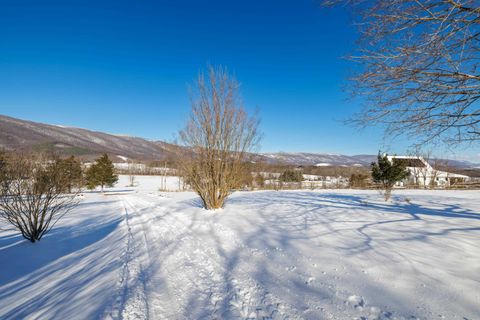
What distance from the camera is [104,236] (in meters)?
6.65

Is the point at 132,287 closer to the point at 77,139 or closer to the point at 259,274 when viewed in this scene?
the point at 259,274

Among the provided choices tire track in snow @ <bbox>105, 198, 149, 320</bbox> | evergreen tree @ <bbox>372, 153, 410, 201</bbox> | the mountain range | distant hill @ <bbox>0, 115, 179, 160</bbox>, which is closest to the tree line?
tire track in snow @ <bbox>105, 198, 149, 320</bbox>

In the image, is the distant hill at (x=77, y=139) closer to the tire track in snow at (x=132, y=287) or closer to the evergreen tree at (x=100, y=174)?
the evergreen tree at (x=100, y=174)

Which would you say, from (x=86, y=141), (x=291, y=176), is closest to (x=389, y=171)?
(x=291, y=176)

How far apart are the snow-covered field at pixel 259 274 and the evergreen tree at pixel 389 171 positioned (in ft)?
29.5

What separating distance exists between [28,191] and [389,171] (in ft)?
58.5

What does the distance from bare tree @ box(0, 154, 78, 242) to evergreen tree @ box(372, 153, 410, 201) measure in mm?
15685

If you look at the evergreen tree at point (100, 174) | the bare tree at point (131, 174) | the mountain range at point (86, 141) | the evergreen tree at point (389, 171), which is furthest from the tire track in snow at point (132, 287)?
the mountain range at point (86, 141)

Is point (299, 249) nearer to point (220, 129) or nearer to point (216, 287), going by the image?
point (216, 287)

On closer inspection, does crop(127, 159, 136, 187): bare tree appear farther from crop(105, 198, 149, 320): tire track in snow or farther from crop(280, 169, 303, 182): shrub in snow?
crop(105, 198, 149, 320): tire track in snow

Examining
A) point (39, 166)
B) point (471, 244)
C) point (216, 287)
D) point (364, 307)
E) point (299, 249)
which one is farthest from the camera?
point (39, 166)

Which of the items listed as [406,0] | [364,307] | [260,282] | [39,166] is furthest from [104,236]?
[406,0]

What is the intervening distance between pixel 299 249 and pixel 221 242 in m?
1.81

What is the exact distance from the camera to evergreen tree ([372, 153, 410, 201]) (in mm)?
14038
